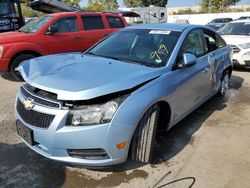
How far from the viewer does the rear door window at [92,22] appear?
26.8ft

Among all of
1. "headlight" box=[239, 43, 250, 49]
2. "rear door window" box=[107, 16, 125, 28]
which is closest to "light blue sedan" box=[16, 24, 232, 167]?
"rear door window" box=[107, 16, 125, 28]

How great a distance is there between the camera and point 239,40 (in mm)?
8773

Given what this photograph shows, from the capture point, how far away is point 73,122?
2773 mm

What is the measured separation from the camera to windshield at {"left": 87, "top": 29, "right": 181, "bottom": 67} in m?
3.80

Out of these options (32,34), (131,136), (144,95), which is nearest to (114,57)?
(144,95)

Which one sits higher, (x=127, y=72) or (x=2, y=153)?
(x=127, y=72)

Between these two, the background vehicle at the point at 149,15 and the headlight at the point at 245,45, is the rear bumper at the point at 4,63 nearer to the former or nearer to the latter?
the headlight at the point at 245,45

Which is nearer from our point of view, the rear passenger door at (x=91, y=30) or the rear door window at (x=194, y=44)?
the rear door window at (x=194, y=44)

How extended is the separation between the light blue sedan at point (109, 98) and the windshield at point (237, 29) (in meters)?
6.02

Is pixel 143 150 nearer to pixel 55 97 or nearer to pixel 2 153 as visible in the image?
pixel 55 97

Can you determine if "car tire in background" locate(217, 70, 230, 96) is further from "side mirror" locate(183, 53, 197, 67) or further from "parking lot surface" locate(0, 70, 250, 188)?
"side mirror" locate(183, 53, 197, 67)

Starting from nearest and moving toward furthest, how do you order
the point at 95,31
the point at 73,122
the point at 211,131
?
the point at 73,122, the point at 211,131, the point at 95,31

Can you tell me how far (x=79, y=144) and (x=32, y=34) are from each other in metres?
5.23

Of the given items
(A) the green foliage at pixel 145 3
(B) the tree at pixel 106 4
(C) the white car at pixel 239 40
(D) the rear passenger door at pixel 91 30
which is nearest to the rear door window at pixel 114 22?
(D) the rear passenger door at pixel 91 30
